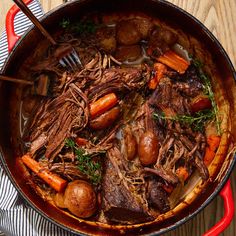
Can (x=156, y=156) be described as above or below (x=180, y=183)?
above

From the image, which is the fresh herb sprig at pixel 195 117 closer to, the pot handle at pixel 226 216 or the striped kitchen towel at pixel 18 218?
the pot handle at pixel 226 216

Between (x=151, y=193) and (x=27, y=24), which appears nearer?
(x=151, y=193)


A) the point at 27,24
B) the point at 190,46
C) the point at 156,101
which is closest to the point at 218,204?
the point at 156,101

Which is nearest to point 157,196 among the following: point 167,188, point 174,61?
point 167,188

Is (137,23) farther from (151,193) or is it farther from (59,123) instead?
(151,193)

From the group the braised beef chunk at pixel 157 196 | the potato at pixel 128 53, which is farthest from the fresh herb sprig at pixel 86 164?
the potato at pixel 128 53

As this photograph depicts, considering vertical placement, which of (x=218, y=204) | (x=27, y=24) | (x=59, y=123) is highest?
(x=27, y=24)
